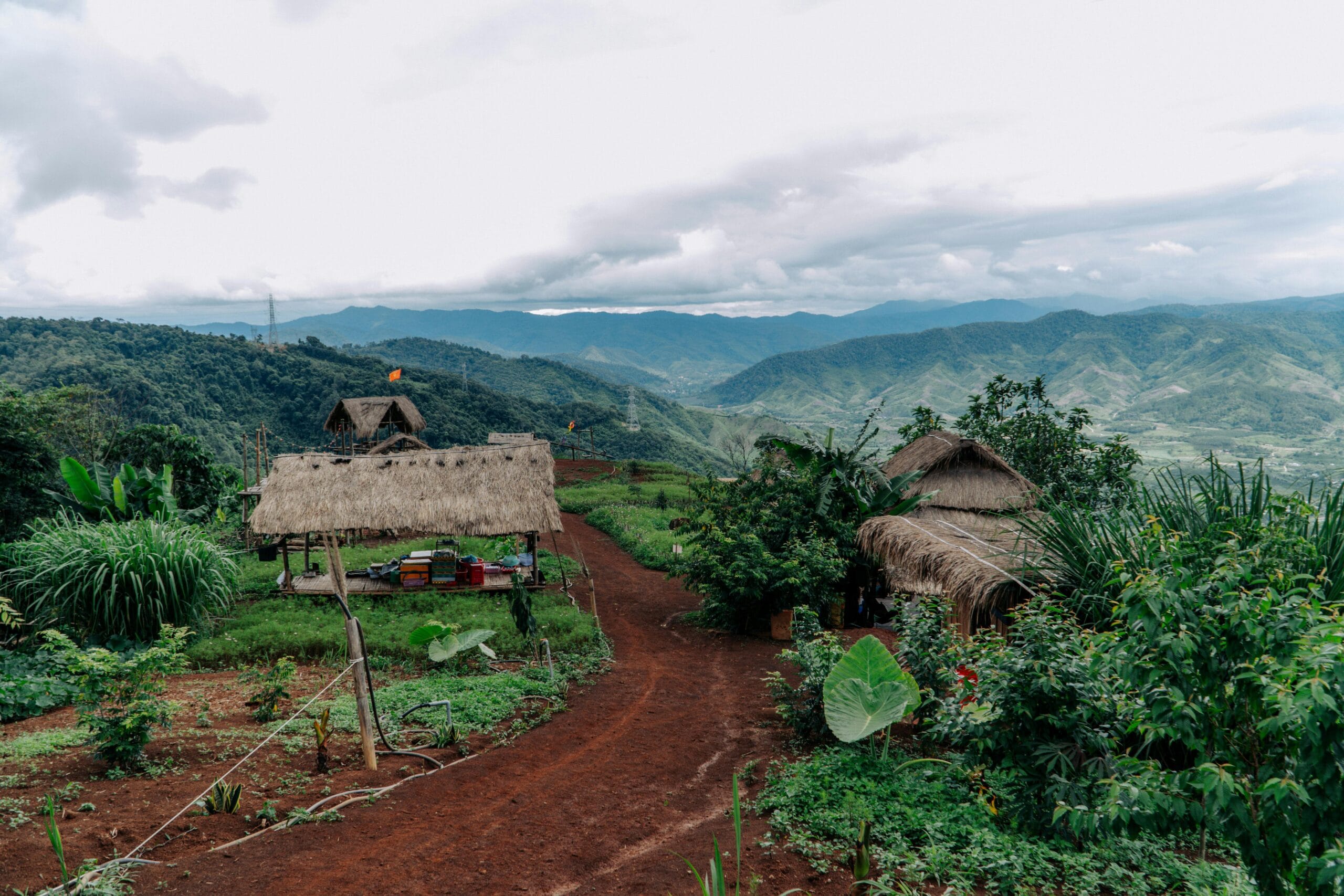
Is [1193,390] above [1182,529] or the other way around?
the other way around

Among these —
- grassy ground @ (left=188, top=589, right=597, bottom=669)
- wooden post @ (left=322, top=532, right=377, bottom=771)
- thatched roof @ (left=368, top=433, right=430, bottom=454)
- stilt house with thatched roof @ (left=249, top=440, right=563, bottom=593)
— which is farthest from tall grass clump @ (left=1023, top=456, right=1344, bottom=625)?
thatched roof @ (left=368, top=433, right=430, bottom=454)

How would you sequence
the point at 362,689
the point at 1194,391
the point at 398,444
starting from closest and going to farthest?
the point at 362,689
the point at 398,444
the point at 1194,391

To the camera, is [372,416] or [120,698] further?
[372,416]

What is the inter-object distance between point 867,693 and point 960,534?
492 cm

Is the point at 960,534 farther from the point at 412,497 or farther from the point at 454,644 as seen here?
the point at 412,497

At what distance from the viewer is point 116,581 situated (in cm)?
941

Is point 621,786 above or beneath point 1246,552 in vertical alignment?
beneath

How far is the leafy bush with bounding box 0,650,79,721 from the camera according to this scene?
300 inches

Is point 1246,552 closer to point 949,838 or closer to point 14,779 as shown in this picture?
point 949,838

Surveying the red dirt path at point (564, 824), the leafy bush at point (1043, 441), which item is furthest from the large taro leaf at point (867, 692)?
the leafy bush at point (1043, 441)

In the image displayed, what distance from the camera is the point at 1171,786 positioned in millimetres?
3162

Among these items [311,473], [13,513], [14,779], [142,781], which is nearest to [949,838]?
[142,781]

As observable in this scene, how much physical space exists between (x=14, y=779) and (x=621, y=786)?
15.3 ft

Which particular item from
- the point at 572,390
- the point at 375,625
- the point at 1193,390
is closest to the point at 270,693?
the point at 375,625
